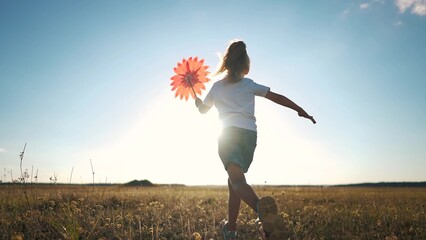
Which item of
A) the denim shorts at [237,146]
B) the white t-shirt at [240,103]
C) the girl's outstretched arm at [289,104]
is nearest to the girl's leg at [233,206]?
the denim shorts at [237,146]

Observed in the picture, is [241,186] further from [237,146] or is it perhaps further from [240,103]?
[240,103]

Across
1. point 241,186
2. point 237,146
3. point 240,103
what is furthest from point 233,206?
point 240,103

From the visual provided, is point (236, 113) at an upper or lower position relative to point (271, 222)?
upper

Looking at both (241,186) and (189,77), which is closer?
(241,186)

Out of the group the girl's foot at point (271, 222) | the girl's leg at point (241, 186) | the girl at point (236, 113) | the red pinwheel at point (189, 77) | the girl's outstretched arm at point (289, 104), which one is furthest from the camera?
the red pinwheel at point (189, 77)

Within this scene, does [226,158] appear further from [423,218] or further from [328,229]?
[423,218]

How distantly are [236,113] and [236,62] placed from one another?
0.68 meters

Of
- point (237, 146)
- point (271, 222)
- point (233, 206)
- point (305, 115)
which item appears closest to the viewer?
point (271, 222)

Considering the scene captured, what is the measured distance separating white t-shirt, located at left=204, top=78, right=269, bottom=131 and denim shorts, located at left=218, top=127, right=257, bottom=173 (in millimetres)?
80

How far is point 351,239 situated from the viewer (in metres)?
Result: 4.82

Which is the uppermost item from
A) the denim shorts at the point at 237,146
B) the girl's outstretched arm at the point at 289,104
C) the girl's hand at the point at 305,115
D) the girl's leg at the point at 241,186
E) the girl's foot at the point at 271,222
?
the girl's outstretched arm at the point at 289,104

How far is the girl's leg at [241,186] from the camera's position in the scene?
12.2 ft

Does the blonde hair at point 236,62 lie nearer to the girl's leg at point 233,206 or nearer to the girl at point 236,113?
the girl at point 236,113

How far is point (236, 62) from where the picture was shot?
4594 millimetres
